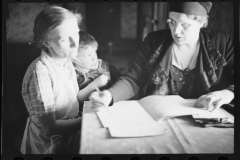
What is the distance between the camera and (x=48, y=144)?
4.82ft

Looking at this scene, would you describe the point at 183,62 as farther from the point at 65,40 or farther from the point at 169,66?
the point at 65,40

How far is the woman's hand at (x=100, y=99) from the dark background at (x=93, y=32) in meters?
0.17

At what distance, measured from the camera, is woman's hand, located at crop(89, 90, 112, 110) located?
142 centimetres

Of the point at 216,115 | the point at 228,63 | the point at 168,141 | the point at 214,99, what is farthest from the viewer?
the point at 228,63

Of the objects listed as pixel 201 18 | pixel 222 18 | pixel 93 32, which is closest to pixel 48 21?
pixel 93 32

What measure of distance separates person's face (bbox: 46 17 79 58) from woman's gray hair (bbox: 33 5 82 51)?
21 millimetres

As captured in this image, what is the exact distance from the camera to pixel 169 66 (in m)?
1.50

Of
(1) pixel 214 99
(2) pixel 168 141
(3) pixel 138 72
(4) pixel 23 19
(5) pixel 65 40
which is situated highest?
(4) pixel 23 19

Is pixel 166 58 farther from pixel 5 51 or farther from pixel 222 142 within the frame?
pixel 5 51

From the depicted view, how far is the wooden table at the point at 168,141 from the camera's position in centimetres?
110

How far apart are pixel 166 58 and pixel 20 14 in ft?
2.75

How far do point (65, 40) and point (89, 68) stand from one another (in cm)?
20

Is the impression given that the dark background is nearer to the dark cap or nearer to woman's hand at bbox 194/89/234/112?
the dark cap

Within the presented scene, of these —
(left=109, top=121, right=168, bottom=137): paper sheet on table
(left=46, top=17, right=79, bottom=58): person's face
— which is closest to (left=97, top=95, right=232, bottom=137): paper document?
(left=109, top=121, right=168, bottom=137): paper sheet on table
